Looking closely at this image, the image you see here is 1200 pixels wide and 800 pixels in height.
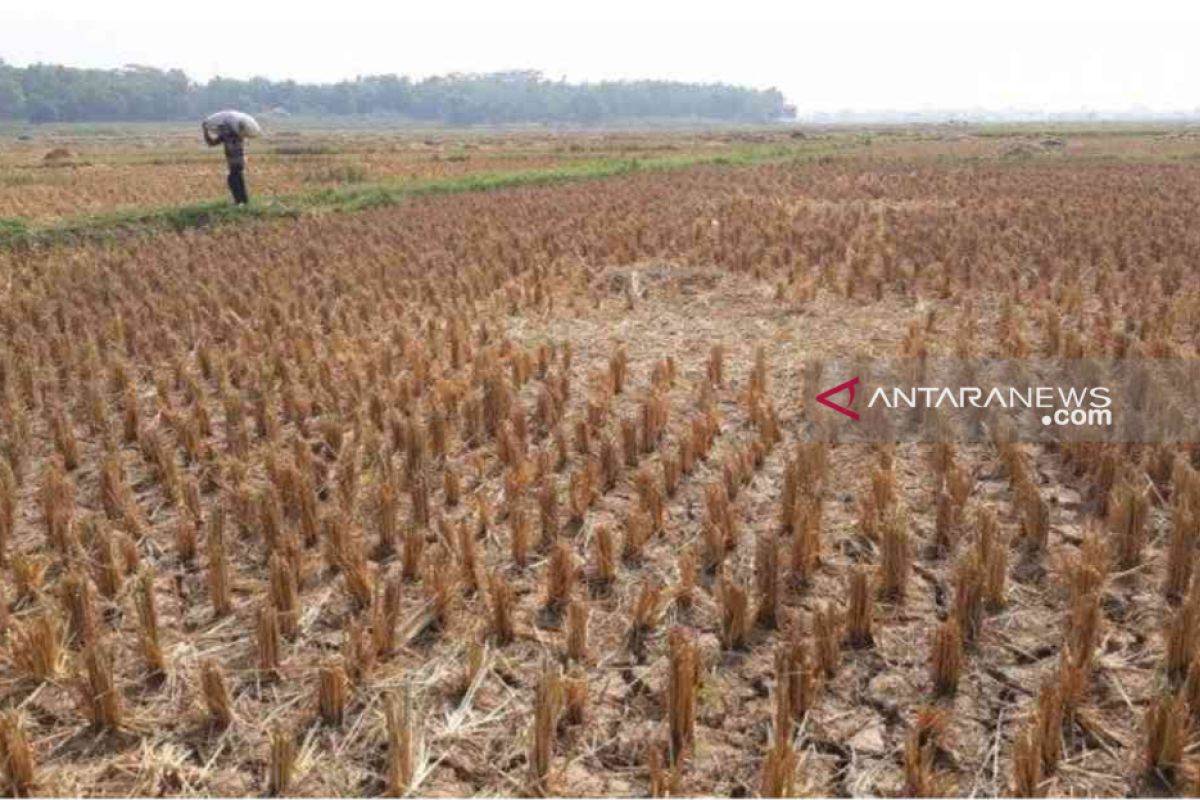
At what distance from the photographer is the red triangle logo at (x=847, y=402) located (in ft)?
17.9

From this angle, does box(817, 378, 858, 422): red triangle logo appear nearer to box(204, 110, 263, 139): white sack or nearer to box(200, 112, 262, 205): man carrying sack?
box(200, 112, 262, 205): man carrying sack

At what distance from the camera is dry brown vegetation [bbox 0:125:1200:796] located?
106 inches

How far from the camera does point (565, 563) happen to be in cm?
354

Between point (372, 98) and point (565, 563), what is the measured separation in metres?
161

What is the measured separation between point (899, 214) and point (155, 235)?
10.9 meters

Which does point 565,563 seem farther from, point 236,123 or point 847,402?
point 236,123

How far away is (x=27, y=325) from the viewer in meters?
7.54

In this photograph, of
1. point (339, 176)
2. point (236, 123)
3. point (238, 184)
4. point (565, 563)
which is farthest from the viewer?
point (339, 176)

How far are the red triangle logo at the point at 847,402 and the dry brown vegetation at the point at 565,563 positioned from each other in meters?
0.19

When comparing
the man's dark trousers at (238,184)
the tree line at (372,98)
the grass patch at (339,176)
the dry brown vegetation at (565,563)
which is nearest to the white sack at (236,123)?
the man's dark trousers at (238,184)

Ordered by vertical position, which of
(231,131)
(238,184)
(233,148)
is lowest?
(238,184)
